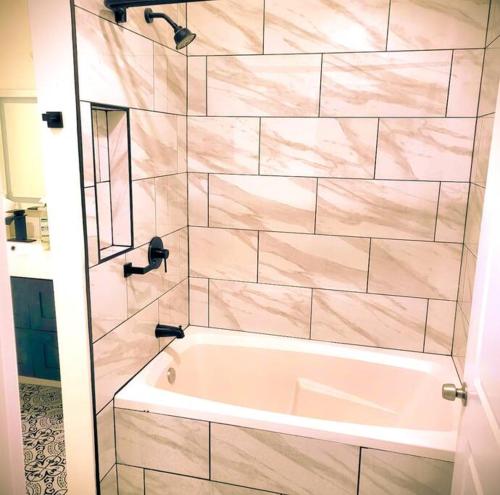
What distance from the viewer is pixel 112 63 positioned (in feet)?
5.95

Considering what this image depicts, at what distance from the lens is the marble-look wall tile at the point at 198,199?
2604 millimetres

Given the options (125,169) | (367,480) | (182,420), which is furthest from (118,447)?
(125,169)

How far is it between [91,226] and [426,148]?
1.59m

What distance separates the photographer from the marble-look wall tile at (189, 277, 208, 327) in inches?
108

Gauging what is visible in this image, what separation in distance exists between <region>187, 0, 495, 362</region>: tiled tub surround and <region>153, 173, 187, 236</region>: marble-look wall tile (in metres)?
0.07

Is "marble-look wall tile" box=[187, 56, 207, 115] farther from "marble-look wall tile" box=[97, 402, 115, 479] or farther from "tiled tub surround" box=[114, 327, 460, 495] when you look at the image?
"marble-look wall tile" box=[97, 402, 115, 479]

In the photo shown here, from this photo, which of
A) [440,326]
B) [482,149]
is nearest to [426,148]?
[482,149]

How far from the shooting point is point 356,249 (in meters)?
2.47

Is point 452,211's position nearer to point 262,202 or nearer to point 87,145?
point 262,202

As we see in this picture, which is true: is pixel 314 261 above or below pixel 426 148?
below

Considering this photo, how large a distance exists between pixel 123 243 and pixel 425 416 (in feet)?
5.29

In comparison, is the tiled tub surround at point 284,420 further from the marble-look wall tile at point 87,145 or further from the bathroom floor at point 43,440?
the marble-look wall tile at point 87,145

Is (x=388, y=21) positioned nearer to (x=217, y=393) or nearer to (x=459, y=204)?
(x=459, y=204)

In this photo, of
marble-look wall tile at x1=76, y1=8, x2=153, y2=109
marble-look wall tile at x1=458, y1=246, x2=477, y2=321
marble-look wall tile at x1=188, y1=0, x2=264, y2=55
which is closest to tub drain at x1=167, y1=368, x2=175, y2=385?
marble-look wall tile at x1=76, y1=8, x2=153, y2=109
